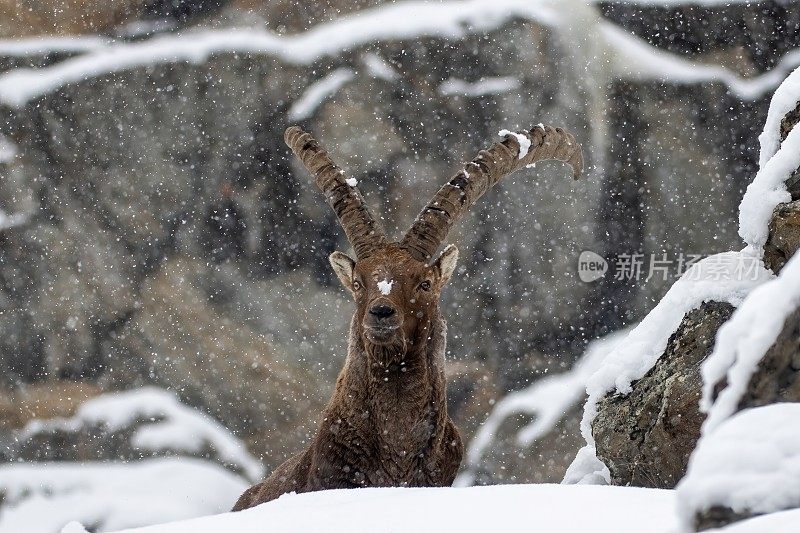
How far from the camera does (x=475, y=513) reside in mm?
2998

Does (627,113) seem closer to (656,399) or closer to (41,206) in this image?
(41,206)

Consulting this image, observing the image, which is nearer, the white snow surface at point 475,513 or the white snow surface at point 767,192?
the white snow surface at point 475,513

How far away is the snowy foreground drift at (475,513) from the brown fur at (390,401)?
1.79 meters

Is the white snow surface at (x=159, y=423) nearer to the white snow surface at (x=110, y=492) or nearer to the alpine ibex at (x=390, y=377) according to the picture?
the white snow surface at (x=110, y=492)

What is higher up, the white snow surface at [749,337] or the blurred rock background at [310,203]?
the blurred rock background at [310,203]

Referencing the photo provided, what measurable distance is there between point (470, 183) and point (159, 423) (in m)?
7.86

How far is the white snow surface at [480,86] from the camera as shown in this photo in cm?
1323

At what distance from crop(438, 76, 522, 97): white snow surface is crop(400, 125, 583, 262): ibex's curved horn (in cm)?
641

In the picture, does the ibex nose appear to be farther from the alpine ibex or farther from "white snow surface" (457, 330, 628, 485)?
"white snow surface" (457, 330, 628, 485)

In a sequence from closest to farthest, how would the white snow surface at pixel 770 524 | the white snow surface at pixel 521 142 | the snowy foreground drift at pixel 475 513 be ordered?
the white snow surface at pixel 770 524, the snowy foreground drift at pixel 475 513, the white snow surface at pixel 521 142

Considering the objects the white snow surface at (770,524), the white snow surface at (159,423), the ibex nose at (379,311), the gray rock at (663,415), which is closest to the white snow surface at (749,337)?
the white snow surface at (770,524)

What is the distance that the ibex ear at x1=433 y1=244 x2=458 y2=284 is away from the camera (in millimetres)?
5879

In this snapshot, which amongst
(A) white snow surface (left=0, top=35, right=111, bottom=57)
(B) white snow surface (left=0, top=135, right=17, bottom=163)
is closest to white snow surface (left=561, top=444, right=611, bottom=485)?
(B) white snow surface (left=0, top=135, right=17, bottom=163)

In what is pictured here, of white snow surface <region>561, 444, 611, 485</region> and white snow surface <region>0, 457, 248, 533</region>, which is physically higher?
white snow surface <region>0, 457, 248, 533</region>
